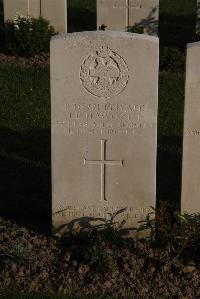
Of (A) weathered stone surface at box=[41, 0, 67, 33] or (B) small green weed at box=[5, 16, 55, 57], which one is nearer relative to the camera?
(B) small green weed at box=[5, 16, 55, 57]

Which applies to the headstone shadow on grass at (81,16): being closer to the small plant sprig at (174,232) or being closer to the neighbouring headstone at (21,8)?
the neighbouring headstone at (21,8)

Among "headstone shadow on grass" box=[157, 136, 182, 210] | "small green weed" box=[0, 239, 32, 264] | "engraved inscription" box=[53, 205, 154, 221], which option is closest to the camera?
"small green weed" box=[0, 239, 32, 264]

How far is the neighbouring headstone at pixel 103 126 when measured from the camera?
20.2 feet

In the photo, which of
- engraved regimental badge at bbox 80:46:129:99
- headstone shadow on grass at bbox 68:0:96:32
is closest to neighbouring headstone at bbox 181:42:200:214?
engraved regimental badge at bbox 80:46:129:99

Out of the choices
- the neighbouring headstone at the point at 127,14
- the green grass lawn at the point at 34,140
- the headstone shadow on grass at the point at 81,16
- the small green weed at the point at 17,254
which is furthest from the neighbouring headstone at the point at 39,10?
the small green weed at the point at 17,254

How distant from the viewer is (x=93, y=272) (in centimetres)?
605

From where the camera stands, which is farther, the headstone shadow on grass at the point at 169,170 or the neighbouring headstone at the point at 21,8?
the neighbouring headstone at the point at 21,8

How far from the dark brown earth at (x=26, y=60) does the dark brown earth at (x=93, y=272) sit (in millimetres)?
6192

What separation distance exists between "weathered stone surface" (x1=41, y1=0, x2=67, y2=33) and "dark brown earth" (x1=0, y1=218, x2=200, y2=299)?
736 cm

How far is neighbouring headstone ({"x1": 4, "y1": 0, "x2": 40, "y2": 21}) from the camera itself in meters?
13.1

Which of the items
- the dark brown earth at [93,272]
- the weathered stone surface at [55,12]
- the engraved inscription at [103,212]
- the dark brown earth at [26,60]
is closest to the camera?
the dark brown earth at [93,272]

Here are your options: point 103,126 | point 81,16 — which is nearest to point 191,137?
point 103,126

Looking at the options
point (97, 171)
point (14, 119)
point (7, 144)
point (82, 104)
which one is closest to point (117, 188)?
point (97, 171)

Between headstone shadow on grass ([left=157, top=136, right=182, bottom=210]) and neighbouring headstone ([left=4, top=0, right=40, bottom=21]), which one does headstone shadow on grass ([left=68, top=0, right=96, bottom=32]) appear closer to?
neighbouring headstone ([left=4, top=0, right=40, bottom=21])
